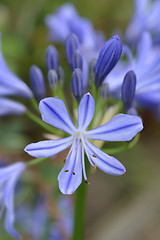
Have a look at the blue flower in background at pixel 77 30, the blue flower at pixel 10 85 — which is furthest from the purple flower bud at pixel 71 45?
the blue flower in background at pixel 77 30

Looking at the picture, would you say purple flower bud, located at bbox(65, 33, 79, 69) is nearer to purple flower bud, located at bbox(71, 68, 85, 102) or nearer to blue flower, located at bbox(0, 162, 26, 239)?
purple flower bud, located at bbox(71, 68, 85, 102)

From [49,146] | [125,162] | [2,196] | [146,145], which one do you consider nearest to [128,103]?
[49,146]

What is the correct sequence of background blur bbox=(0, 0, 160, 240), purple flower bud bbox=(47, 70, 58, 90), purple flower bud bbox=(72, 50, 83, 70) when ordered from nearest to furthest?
purple flower bud bbox=(72, 50, 83, 70), purple flower bud bbox=(47, 70, 58, 90), background blur bbox=(0, 0, 160, 240)

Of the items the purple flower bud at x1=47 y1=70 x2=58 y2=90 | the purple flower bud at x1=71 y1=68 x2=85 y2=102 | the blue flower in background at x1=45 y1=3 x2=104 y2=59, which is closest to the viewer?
the purple flower bud at x1=71 y1=68 x2=85 y2=102

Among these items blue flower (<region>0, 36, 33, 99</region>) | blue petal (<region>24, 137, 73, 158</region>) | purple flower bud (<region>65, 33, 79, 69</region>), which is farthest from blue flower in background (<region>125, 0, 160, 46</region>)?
blue petal (<region>24, 137, 73, 158</region>)

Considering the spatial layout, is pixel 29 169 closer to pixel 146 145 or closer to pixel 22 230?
pixel 22 230
